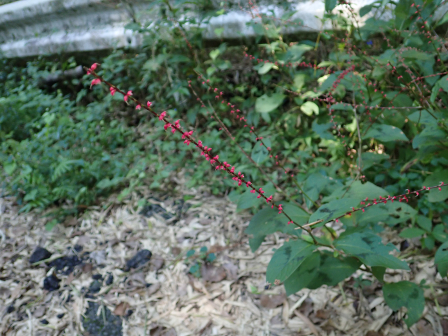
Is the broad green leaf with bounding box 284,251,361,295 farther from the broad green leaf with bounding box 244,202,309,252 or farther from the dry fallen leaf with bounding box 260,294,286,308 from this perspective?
the dry fallen leaf with bounding box 260,294,286,308

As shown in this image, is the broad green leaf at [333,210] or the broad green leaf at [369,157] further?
the broad green leaf at [369,157]

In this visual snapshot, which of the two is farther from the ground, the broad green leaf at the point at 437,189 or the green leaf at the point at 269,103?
the green leaf at the point at 269,103

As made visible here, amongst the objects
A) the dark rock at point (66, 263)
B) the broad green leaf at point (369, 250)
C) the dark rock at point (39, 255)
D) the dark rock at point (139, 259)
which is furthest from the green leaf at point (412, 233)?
the dark rock at point (39, 255)

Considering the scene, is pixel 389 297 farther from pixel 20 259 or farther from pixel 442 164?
pixel 20 259

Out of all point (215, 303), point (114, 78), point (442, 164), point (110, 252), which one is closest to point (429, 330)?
point (442, 164)

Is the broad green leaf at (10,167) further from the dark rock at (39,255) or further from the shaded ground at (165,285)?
the dark rock at (39,255)

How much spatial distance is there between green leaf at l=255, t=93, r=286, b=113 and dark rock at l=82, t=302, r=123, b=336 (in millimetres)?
1919

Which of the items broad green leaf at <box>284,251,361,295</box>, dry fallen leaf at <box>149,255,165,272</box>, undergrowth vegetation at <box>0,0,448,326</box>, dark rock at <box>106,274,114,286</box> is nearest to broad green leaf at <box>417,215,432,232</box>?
undergrowth vegetation at <box>0,0,448,326</box>

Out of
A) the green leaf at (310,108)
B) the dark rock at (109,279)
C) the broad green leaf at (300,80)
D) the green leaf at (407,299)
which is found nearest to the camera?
the green leaf at (407,299)

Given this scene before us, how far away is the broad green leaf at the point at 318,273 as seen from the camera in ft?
5.01

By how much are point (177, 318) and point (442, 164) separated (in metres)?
2.03

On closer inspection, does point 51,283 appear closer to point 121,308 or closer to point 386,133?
point 121,308

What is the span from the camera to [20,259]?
2.70m

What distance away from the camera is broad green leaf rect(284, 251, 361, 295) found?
1.53 meters
